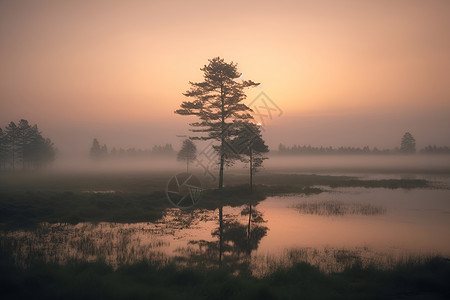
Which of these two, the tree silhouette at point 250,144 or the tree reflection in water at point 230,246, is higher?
the tree silhouette at point 250,144

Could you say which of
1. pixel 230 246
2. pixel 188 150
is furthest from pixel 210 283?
pixel 188 150

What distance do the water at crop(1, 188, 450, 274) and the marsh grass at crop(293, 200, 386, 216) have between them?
0.16 m

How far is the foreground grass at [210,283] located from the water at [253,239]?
1304 millimetres

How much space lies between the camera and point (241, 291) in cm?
918

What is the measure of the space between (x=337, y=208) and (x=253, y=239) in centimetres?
1396

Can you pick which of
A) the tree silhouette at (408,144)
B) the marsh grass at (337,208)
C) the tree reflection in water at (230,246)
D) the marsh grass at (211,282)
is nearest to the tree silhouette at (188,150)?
the marsh grass at (337,208)

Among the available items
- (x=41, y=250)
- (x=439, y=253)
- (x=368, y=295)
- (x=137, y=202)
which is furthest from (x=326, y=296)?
(x=137, y=202)

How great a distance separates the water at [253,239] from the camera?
13.3 metres

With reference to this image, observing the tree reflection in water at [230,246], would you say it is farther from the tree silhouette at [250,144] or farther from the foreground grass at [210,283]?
the tree silhouette at [250,144]

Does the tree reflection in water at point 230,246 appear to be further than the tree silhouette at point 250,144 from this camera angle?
No

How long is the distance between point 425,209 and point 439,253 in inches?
575

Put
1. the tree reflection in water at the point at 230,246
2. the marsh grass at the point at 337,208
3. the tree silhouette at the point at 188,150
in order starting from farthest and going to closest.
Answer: the tree silhouette at the point at 188,150
the marsh grass at the point at 337,208
the tree reflection in water at the point at 230,246

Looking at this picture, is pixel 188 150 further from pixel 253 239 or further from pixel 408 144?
pixel 408 144

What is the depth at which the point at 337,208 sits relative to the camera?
2761cm
